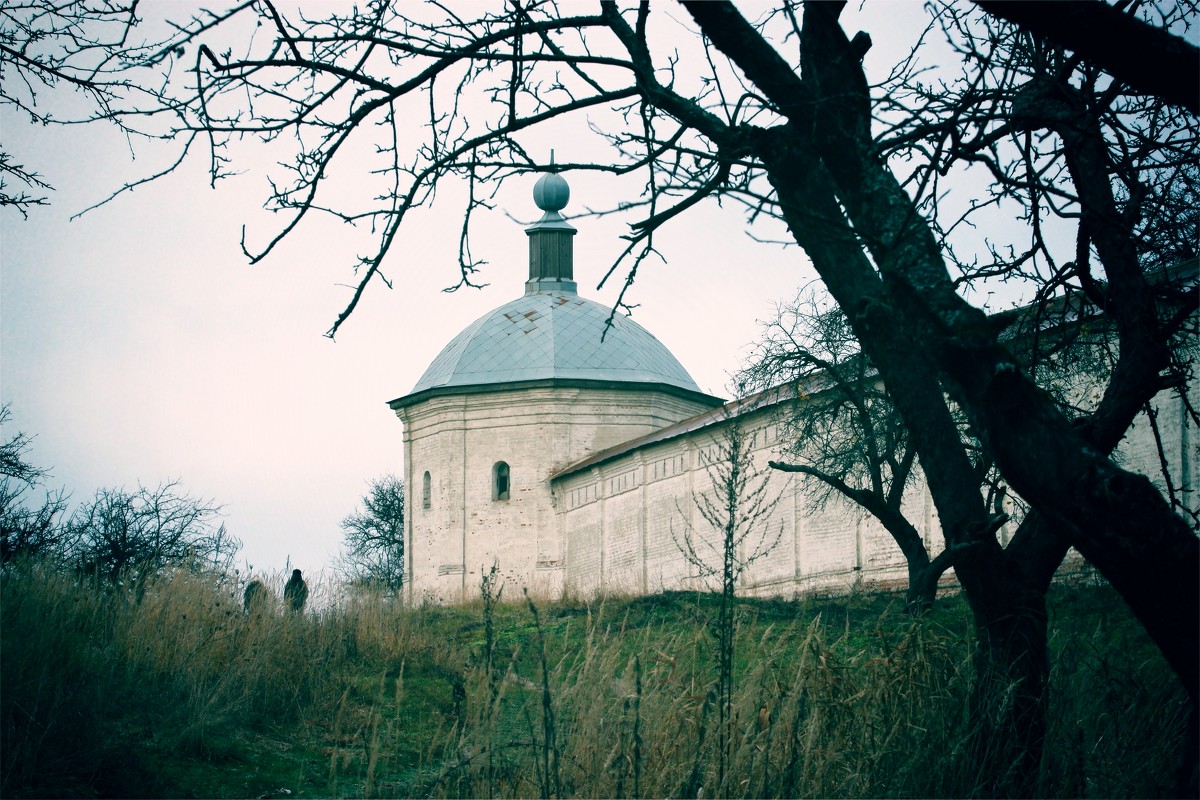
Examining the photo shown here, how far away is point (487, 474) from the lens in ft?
114

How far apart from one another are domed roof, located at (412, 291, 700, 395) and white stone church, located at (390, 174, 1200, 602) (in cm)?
5

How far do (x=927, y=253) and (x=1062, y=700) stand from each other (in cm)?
251

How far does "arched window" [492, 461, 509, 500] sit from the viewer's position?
34.7 metres

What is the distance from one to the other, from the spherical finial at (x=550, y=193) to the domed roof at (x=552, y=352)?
370cm

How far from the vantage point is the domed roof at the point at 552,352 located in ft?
115

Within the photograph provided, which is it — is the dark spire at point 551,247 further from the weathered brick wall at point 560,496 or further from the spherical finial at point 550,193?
the weathered brick wall at point 560,496

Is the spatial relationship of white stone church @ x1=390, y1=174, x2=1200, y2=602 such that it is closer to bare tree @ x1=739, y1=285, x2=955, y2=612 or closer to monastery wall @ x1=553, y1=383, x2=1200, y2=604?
monastery wall @ x1=553, y1=383, x2=1200, y2=604

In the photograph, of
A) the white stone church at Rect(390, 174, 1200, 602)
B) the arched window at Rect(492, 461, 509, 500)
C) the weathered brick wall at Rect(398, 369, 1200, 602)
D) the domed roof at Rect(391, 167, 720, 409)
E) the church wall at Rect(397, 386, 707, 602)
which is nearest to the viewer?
the weathered brick wall at Rect(398, 369, 1200, 602)

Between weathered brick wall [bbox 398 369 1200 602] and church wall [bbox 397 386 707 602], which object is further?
church wall [bbox 397 386 707 602]

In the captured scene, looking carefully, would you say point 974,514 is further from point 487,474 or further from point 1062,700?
point 487,474

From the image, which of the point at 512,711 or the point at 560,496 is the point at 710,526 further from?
the point at 512,711

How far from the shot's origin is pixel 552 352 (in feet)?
117

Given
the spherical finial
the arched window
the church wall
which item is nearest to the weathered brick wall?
the church wall

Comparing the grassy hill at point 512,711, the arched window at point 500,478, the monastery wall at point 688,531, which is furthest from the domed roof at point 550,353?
the grassy hill at point 512,711
